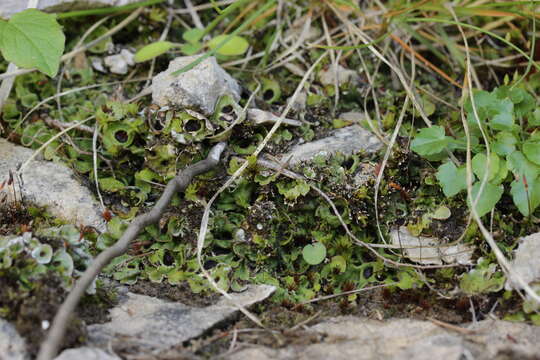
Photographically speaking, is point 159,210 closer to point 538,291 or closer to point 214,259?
point 214,259

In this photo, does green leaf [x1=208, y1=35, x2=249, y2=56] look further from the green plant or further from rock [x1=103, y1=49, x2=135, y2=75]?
the green plant

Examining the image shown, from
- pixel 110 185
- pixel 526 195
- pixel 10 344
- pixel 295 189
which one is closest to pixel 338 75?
pixel 295 189

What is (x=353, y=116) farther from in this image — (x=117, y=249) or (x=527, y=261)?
(x=117, y=249)

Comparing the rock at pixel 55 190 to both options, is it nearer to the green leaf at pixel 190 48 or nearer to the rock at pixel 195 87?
the rock at pixel 195 87

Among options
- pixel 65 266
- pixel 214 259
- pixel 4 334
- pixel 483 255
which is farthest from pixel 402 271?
pixel 4 334

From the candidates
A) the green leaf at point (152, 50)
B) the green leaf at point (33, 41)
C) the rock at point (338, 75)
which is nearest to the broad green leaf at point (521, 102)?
the rock at point (338, 75)

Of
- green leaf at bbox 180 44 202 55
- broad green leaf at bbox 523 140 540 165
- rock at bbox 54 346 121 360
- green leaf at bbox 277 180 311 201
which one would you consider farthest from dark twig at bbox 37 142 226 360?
broad green leaf at bbox 523 140 540 165
